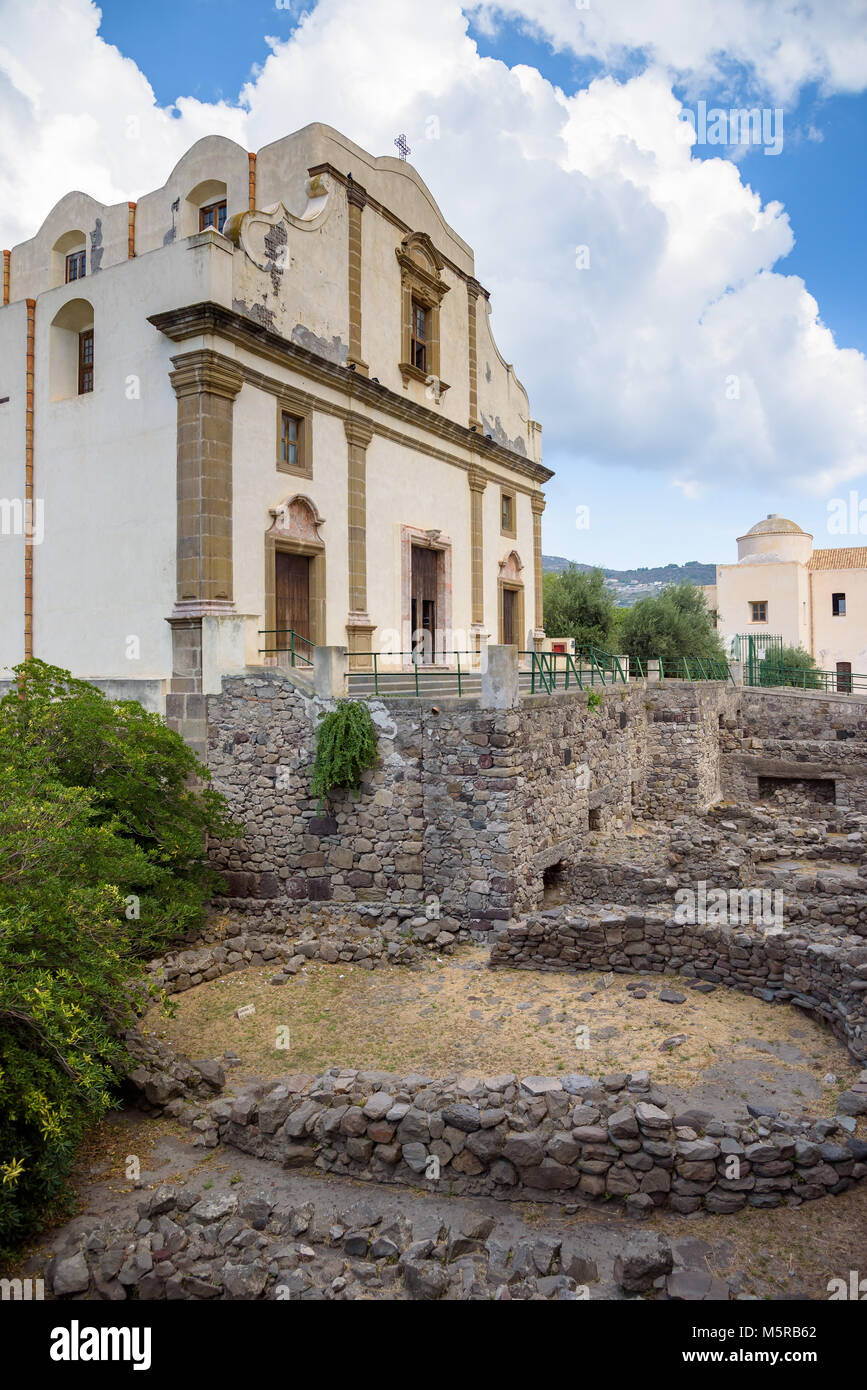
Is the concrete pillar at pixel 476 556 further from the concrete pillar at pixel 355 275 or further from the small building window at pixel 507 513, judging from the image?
the concrete pillar at pixel 355 275

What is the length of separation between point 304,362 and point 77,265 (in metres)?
8.84

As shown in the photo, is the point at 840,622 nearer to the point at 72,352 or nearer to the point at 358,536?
the point at 358,536

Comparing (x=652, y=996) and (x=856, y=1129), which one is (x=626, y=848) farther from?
(x=856, y=1129)

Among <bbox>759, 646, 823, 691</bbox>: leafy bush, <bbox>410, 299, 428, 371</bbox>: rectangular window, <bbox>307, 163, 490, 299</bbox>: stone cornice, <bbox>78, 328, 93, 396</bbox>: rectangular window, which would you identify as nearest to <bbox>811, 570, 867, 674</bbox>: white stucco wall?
<bbox>759, 646, 823, 691</bbox>: leafy bush

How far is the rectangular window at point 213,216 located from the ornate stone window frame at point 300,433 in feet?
18.5

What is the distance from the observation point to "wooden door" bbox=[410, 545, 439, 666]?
21.7 m

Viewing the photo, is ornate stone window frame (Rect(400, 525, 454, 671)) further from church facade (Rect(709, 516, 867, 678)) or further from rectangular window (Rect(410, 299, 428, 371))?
church facade (Rect(709, 516, 867, 678))

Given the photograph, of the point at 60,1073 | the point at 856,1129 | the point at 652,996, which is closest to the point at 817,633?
the point at 652,996

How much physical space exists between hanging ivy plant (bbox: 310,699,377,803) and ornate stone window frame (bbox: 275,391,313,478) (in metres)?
5.64

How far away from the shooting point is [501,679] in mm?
13305

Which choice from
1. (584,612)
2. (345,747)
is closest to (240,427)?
(345,747)

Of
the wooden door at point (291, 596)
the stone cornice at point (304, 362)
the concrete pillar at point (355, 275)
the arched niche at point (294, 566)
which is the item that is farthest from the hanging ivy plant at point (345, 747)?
the concrete pillar at point (355, 275)

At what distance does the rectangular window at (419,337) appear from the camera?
70.9ft
